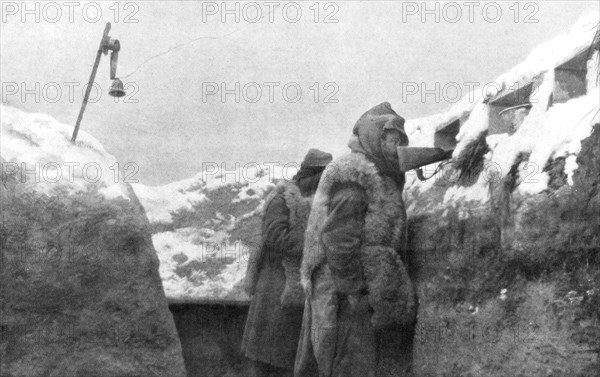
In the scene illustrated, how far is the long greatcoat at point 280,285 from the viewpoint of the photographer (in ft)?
21.6

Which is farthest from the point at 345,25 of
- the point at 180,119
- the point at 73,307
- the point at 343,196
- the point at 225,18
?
the point at 73,307

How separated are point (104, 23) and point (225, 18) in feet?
2.86

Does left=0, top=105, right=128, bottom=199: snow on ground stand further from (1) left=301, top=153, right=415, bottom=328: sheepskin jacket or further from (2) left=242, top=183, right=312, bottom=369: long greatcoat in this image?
(1) left=301, top=153, right=415, bottom=328: sheepskin jacket

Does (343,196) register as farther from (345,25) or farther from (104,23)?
(104,23)

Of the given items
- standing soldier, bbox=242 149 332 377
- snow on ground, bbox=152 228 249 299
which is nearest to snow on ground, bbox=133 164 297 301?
snow on ground, bbox=152 228 249 299

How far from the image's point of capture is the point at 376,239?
5.53 meters

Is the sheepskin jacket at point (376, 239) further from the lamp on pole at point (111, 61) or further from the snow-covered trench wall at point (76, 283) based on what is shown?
the lamp on pole at point (111, 61)

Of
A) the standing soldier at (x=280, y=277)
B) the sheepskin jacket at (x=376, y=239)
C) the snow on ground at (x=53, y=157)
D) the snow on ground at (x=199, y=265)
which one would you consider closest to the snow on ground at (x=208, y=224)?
the snow on ground at (x=199, y=265)

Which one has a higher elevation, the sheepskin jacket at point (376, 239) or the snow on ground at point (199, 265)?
the sheepskin jacket at point (376, 239)

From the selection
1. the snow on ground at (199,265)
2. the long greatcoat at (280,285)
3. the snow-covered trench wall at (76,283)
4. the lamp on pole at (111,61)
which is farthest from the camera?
the snow on ground at (199,265)

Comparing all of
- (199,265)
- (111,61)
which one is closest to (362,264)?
(111,61)

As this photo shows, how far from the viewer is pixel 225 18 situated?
308 inches

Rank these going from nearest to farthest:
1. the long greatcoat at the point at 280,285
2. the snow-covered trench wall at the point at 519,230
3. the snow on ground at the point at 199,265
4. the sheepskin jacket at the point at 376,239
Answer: the snow-covered trench wall at the point at 519,230, the sheepskin jacket at the point at 376,239, the long greatcoat at the point at 280,285, the snow on ground at the point at 199,265

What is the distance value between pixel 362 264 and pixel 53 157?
242cm
